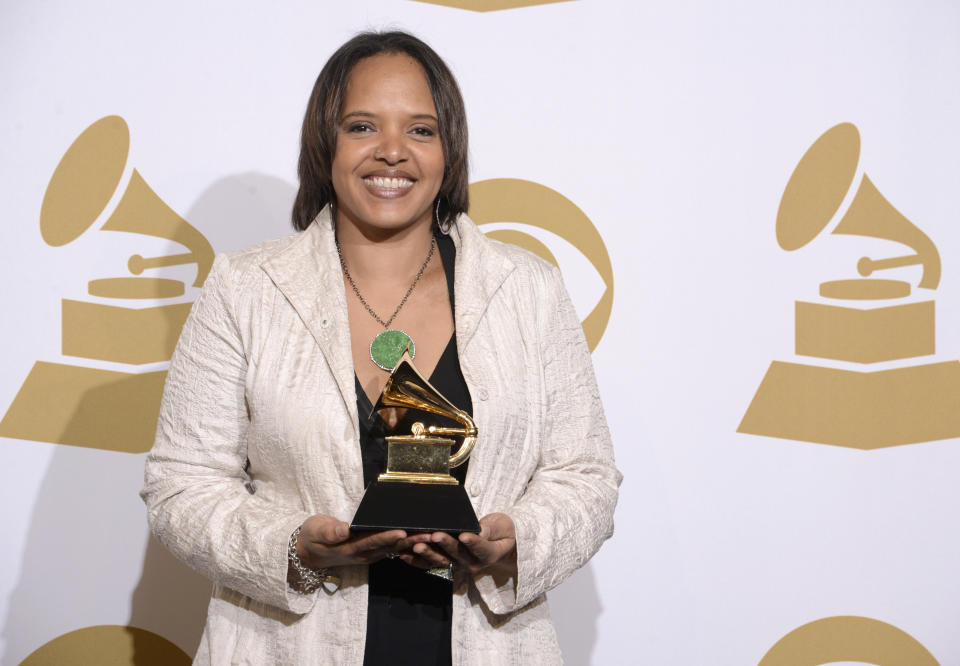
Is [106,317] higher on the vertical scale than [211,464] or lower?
higher

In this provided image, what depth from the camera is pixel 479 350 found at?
5.32ft

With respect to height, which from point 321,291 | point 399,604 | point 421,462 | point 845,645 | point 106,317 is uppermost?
point 321,291

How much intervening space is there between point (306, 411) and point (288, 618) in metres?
0.34

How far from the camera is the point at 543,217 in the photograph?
93.5 inches

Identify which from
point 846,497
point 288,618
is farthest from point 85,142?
point 846,497

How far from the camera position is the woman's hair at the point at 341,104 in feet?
5.53

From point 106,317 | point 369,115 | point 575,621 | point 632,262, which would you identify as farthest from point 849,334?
point 106,317

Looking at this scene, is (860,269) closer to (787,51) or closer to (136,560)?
(787,51)

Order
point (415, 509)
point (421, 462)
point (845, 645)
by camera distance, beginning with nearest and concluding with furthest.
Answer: point (415, 509), point (421, 462), point (845, 645)

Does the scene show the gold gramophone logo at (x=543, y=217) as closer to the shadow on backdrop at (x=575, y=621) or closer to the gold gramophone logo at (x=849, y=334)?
the gold gramophone logo at (x=849, y=334)

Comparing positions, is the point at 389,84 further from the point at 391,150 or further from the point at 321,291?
the point at 321,291

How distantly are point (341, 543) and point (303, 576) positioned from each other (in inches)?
5.3

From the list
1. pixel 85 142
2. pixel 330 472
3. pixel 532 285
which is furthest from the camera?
pixel 85 142

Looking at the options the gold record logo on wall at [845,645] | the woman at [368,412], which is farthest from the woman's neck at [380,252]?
the gold record logo on wall at [845,645]
